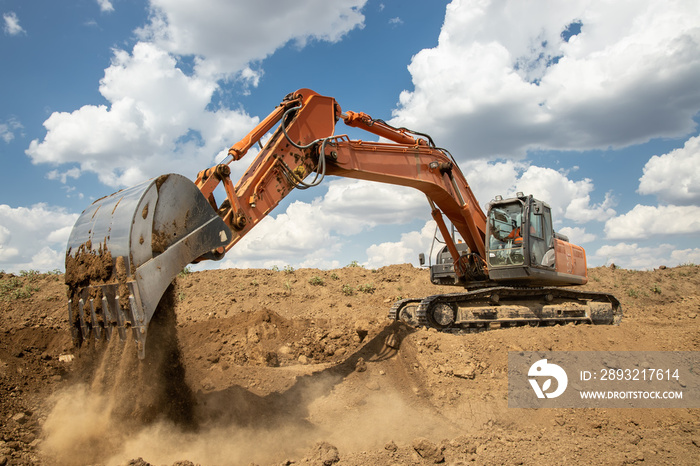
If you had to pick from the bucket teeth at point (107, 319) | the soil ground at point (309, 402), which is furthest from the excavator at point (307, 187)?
the soil ground at point (309, 402)

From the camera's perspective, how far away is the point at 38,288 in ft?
54.8

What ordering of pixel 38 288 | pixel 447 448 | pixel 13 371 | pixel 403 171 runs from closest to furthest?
pixel 447 448 → pixel 13 371 → pixel 403 171 → pixel 38 288

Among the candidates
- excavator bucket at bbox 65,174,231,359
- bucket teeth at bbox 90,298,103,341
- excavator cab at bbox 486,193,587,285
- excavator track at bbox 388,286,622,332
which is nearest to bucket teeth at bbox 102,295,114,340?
excavator bucket at bbox 65,174,231,359

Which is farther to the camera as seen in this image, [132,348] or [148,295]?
[132,348]

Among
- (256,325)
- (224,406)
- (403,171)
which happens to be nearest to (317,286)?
(256,325)

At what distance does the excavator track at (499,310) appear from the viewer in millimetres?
10422

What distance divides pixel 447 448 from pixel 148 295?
369 cm

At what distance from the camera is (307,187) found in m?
7.21

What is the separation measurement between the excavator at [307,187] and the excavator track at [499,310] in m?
0.03

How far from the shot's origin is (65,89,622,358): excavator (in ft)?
16.3

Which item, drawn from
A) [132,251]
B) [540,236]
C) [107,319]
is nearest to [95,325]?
[107,319]

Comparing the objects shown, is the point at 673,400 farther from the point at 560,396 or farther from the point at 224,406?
the point at 224,406

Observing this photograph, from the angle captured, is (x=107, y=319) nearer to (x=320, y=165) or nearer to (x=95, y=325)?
(x=95, y=325)

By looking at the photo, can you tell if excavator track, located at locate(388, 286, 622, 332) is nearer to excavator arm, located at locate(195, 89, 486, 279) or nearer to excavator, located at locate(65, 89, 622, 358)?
excavator, located at locate(65, 89, 622, 358)
